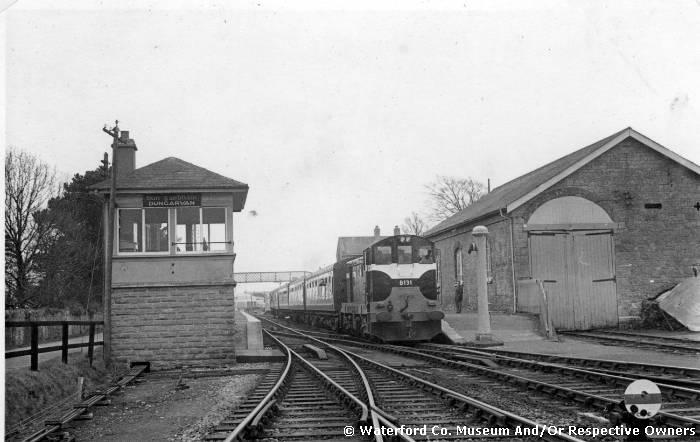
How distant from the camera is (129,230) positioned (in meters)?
16.1

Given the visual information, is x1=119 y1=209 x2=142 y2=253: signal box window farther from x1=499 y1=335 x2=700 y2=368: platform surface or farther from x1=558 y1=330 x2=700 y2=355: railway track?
x1=558 y1=330 x2=700 y2=355: railway track

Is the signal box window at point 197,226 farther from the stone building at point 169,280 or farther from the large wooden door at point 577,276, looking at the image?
the large wooden door at point 577,276

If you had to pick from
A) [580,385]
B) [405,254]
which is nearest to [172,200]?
[405,254]

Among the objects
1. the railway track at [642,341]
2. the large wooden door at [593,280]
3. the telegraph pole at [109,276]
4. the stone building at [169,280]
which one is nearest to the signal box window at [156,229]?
the stone building at [169,280]

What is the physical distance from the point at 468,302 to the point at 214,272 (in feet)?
55.8

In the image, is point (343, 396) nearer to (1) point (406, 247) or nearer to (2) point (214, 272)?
(2) point (214, 272)

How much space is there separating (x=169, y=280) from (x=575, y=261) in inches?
569

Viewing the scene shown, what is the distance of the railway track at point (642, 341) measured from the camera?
14950mm

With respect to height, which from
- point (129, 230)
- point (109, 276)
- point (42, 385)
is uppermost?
point (129, 230)

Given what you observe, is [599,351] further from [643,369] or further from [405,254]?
[405,254]

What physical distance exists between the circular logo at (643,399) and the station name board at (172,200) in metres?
12.8

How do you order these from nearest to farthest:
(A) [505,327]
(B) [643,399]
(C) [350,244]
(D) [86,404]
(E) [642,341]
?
(B) [643,399] → (D) [86,404] → (E) [642,341] → (A) [505,327] → (C) [350,244]

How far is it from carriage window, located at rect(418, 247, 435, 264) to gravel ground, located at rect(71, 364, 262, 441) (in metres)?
8.24

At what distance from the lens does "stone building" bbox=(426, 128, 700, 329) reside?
75.4 feet
